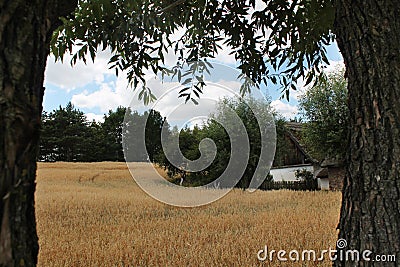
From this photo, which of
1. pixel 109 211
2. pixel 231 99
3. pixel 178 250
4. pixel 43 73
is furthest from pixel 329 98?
pixel 43 73

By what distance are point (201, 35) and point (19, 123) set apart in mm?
2458

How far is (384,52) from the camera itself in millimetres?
1593

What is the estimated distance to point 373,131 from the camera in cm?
158

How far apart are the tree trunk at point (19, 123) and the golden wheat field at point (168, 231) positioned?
3.07 metres

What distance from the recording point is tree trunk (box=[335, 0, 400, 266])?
5.02 feet

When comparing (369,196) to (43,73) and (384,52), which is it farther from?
(43,73)

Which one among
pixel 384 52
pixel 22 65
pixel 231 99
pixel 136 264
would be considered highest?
pixel 231 99

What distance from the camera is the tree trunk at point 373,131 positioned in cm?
153

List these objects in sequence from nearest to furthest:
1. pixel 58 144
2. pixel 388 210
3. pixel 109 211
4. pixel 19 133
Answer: pixel 19 133 < pixel 388 210 < pixel 109 211 < pixel 58 144

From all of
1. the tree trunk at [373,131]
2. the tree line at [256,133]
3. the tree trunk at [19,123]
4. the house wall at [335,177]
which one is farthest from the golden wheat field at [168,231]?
the house wall at [335,177]

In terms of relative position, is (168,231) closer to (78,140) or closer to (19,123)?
(19,123)

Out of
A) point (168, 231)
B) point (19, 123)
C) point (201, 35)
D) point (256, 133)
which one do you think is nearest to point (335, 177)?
point (256, 133)

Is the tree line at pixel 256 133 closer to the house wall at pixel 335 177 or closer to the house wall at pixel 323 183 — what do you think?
the house wall at pixel 335 177

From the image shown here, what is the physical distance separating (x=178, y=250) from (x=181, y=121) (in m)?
2.00
